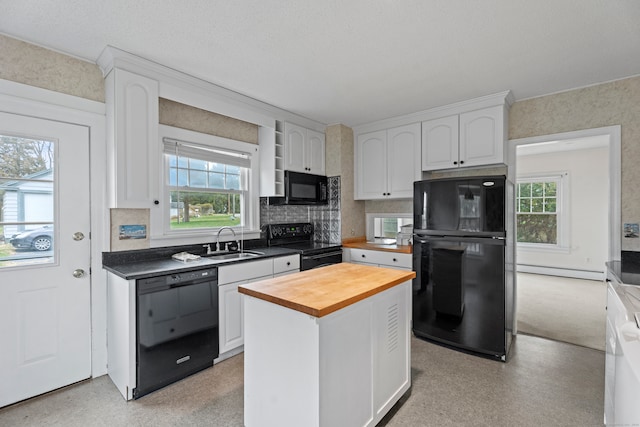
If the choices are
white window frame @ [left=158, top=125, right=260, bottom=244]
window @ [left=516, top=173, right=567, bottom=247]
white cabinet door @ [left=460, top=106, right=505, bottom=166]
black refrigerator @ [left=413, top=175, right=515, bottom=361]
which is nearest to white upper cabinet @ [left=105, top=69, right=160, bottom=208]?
white window frame @ [left=158, top=125, right=260, bottom=244]

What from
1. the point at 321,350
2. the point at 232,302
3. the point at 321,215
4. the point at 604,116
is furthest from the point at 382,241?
the point at 321,350

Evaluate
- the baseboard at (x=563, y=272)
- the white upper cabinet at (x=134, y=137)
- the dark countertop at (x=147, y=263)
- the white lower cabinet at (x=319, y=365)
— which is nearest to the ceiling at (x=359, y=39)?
the white upper cabinet at (x=134, y=137)

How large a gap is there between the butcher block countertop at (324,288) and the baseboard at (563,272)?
5624 millimetres

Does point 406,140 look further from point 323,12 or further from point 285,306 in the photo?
point 285,306

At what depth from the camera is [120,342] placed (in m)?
2.20

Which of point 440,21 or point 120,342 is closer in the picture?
point 440,21

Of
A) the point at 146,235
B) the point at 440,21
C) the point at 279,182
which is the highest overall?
the point at 440,21

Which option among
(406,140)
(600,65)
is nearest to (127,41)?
(406,140)

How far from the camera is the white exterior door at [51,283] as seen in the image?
6.75 feet

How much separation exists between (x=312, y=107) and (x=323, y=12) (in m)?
1.68

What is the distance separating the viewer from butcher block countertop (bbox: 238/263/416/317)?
1.46 metres

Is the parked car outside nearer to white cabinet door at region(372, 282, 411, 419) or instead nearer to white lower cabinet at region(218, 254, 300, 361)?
white lower cabinet at region(218, 254, 300, 361)

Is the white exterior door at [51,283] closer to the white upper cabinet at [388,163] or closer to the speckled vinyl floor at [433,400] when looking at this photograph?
the speckled vinyl floor at [433,400]

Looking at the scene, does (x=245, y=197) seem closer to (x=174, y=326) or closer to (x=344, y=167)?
(x=344, y=167)
